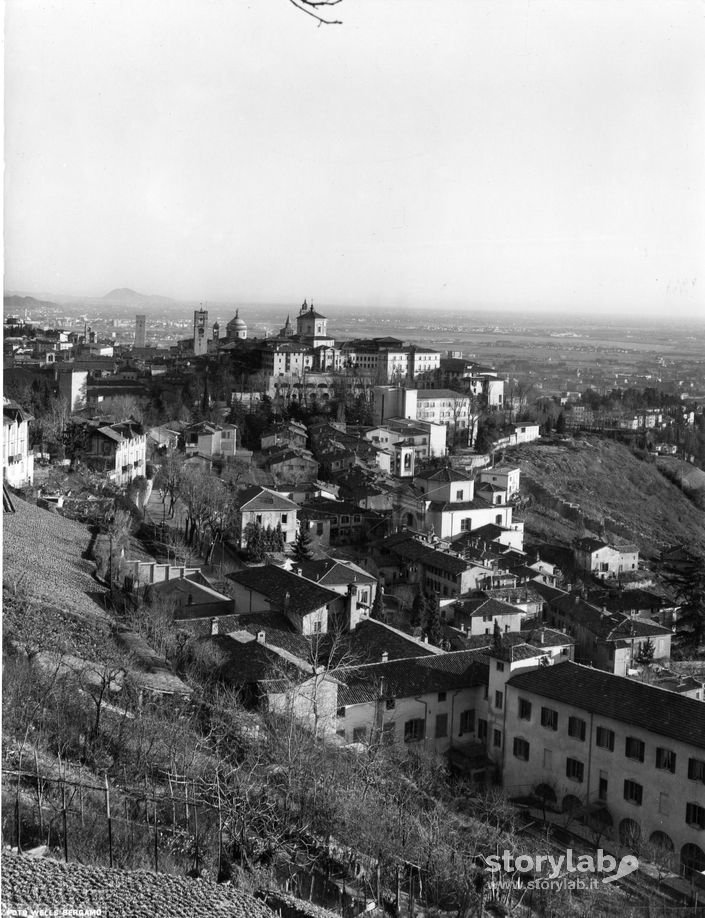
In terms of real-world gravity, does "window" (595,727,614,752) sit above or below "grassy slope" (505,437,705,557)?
above

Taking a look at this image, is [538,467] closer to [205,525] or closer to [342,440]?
[342,440]

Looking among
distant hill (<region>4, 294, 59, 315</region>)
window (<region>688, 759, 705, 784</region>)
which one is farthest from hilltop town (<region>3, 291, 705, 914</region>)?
distant hill (<region>4, 294, 59, 315</region>)

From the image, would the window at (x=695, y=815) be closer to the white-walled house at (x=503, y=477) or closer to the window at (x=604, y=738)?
the window at (x=604, y=738)

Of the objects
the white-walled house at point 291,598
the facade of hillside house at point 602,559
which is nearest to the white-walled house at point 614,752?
the white-walled house at point 291,598

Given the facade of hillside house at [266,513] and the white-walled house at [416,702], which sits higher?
the facade of hillside house at [266,513]

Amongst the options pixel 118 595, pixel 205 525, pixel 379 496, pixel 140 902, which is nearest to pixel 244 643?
pixel 118 595

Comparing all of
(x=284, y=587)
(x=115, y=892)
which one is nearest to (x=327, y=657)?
(x=284, y=587)

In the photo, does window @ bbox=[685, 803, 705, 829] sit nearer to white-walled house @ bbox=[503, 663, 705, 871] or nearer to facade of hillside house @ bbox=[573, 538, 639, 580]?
white-walled house @ bbox=[503, 663, 705, 871]
